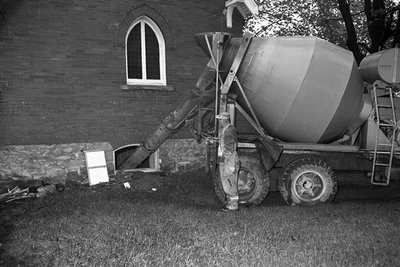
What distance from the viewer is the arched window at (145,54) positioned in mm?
9172

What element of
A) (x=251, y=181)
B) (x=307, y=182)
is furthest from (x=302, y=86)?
(x=251, y=181)

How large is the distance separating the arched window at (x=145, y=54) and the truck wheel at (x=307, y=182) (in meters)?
4.27

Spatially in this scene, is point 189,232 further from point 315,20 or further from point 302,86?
point 315,20

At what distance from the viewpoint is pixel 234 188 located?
246 inches

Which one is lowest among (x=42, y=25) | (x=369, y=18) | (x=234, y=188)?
(x=234, y=188)

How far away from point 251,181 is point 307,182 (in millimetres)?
1063

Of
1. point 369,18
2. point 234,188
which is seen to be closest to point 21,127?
point 234,188

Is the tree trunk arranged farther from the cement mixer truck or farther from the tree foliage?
the cement mixer truck

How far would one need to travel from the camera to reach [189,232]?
5.20 m

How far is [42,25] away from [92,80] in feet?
5.17

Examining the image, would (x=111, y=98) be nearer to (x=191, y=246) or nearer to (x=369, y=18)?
(x=191, y=246)

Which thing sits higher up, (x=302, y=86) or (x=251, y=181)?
(x=302, y=86)

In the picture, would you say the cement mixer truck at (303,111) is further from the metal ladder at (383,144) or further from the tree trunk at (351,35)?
the tree trunk at (351,35)

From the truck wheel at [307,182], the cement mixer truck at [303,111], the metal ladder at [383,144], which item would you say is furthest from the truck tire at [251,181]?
the metal ladder at [383,144]
